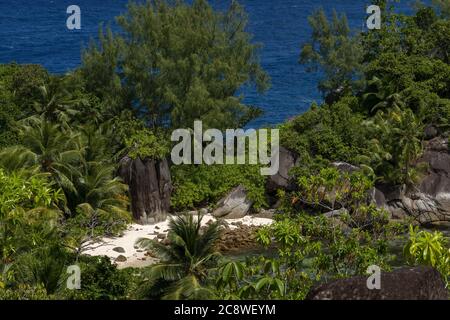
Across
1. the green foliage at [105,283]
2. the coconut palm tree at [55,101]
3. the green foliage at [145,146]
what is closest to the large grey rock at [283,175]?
the green foliage at [145,146]

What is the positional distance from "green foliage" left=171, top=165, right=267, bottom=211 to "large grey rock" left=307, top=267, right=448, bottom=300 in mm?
31093

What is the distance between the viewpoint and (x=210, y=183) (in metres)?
48.2

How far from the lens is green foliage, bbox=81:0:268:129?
4719 cm

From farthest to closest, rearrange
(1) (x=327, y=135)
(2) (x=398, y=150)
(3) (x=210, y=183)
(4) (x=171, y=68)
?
(1) (x=327, y=135) < (3) (x=210, y=183) < (4) (x=171, y=68) < (2) (x=398, y=150)

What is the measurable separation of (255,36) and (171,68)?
65.0 meters

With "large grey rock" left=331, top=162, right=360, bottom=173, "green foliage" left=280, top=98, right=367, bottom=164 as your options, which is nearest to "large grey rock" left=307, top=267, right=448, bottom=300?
"large grey rock" left=331, top=162, right=360, bottom=173

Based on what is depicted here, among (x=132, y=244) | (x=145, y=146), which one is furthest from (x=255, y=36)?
(x=132, y=244)

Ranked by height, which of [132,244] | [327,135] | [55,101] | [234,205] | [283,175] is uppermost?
[55,101]

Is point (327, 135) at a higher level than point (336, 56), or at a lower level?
lower

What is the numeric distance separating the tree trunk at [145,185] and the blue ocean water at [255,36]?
28685 millimetres

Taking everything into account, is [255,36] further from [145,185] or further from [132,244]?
[132,244]

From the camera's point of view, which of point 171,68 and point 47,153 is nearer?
point 47,153
